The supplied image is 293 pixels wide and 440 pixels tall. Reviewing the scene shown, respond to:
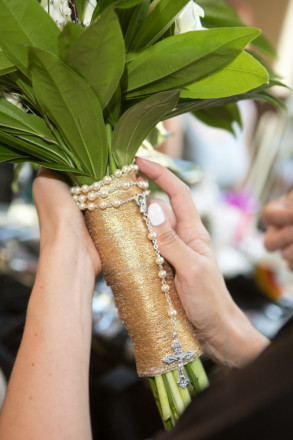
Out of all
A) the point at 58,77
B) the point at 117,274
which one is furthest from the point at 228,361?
the point at 58,77

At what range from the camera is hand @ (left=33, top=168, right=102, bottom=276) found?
1.82ft

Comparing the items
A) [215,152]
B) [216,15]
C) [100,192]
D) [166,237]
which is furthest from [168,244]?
[215,152]

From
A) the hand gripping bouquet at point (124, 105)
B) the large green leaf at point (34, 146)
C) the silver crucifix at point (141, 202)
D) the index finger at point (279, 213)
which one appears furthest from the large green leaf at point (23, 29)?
the index finger at point (279, 213)

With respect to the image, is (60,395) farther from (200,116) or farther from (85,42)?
(200,116)

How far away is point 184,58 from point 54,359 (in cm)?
39

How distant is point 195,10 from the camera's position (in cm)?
49

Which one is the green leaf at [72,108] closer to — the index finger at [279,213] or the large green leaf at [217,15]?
the large green leaf at [217,15]

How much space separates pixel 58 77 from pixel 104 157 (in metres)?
0.13

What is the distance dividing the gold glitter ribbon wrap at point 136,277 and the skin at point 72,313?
0.11 feet

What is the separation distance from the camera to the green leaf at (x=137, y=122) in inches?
18.4

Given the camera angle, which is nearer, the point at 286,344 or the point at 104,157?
the point at 286,344

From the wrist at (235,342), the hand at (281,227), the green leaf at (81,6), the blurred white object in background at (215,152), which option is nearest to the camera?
the green leaf at (81,6)

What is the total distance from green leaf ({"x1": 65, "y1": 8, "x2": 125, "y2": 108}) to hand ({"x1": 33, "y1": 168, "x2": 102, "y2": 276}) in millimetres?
170

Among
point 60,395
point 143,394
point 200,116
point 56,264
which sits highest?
point 200,116
